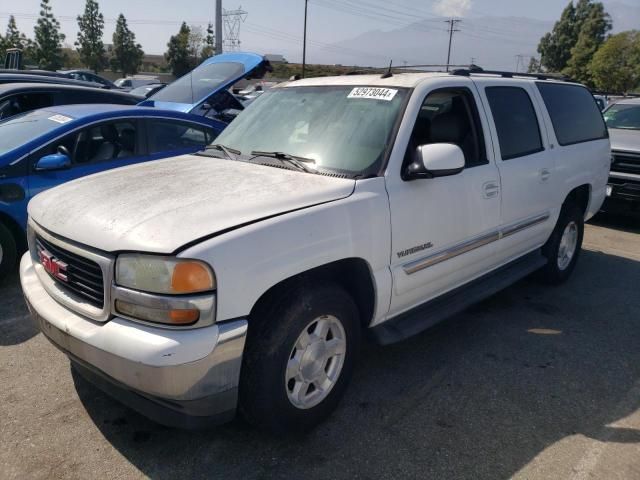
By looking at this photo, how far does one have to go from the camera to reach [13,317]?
13.5 ft

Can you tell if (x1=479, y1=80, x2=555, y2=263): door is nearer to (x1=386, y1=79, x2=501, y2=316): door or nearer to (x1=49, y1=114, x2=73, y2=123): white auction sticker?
(x1=386, y1=79, x2=501, y2=316): door

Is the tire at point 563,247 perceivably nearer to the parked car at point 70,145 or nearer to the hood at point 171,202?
the hood at point 171,202

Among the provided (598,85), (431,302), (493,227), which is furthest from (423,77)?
(598,85)

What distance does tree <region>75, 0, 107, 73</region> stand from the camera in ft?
187

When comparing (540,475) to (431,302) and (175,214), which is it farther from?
(175,214)

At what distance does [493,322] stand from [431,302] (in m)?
1.17

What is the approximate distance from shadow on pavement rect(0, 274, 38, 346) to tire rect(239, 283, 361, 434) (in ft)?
7.18

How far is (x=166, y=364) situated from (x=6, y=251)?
128 inches

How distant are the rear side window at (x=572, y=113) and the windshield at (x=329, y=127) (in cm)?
219

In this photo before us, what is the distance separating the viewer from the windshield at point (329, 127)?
3.12 meters

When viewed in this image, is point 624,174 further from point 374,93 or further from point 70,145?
point 70,145

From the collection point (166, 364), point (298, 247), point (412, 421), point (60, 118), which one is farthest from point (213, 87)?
point (166, 364)

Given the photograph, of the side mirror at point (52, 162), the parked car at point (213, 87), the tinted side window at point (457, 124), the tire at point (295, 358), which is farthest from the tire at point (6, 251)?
the tinted side window at point (457, 124)

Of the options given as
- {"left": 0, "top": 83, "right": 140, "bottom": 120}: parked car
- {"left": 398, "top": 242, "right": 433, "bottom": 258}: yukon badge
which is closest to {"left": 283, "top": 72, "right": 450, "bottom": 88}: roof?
{"left": 398, "top": 242, "right": 433, "bottom": 258}: yukon badge
